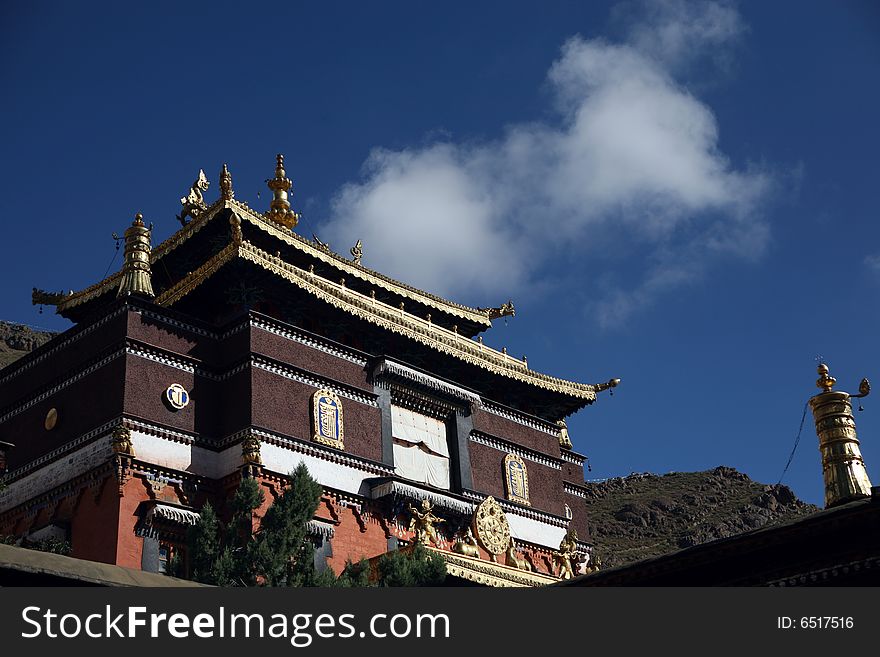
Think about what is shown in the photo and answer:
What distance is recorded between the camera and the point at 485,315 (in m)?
46.1

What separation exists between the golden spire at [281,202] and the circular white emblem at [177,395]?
37.6 ft

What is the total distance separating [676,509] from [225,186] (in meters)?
49.1

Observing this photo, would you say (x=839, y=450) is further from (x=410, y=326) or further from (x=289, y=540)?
(x=410, y=326)

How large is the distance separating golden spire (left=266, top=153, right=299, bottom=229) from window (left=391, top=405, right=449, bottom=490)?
9.40 m

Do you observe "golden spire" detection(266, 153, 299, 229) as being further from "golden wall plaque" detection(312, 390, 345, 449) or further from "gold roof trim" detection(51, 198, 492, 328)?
"golden wall plaque" detection(312, 390, 345, 449)

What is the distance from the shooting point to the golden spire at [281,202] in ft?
144

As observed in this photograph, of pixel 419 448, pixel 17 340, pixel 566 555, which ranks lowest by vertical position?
pixel 566 555

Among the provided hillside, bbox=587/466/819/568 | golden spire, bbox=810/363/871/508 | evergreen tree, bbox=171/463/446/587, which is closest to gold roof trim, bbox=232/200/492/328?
evergreen tree, bbox=171/463/446/587

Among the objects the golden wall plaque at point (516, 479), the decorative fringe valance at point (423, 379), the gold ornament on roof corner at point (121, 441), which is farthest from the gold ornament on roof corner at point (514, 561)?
the gold ornament on roof corner at point (121, 441)

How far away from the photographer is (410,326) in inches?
1533

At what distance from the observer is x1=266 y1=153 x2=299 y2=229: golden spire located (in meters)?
43.9

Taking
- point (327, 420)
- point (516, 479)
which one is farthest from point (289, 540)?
point (516, 479)
